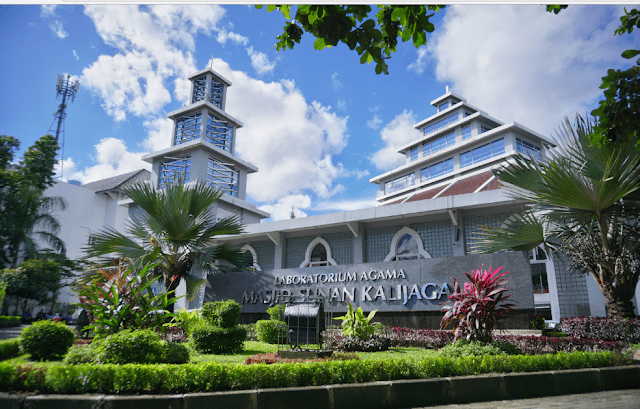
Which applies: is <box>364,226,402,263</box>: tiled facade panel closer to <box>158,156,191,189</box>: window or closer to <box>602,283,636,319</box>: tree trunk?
<box>602,283,636,319</box>: tree trunk

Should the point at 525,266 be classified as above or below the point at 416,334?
above

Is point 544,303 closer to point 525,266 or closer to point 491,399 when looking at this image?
point 525,266

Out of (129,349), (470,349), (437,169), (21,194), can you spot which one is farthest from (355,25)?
(437,169)

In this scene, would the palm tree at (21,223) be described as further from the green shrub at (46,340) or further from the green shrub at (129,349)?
the green shrub at (129,349)

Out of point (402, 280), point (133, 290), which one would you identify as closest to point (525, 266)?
point (402, 280)

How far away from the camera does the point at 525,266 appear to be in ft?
35.6

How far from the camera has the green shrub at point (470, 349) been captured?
6.79m

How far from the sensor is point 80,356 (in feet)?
18.2

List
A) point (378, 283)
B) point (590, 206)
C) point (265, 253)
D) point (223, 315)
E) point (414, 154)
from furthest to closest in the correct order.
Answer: point (414, 154) < point (265, 253) < point (378, 283) < point (223, 315) < point (590, 206)

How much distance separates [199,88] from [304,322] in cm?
2616

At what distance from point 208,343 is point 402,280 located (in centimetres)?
662

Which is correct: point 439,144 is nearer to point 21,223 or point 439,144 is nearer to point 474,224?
point 474,224

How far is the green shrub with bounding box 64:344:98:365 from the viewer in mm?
5420

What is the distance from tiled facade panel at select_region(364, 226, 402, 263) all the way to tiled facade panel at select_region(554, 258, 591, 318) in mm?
5895
